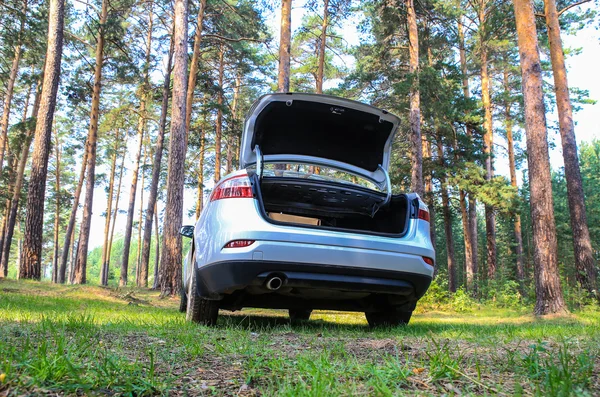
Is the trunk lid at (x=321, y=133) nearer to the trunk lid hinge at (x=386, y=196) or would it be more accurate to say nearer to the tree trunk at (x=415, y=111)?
the trunk lid hinge at (x=386, y=196)

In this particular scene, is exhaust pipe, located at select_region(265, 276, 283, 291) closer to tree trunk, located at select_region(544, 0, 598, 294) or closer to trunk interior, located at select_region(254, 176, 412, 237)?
trunk interior, located at select_region(254, 176, 412, 237)

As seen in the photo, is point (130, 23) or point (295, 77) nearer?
point (130, 23)

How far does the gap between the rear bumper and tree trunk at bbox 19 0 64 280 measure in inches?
340

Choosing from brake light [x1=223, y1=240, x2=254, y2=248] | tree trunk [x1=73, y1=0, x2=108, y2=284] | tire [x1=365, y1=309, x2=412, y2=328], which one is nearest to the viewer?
brake light [x1=223, y1=240, x2=254, y2=248]

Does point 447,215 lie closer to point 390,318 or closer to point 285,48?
point 285,48

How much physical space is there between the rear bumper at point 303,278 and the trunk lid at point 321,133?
4.16 ft

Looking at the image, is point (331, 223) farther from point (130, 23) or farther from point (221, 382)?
point (130, 23)

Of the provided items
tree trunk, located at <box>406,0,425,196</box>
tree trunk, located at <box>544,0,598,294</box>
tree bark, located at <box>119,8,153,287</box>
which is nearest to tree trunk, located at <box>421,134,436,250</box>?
tree trunk, located at <box>406,0,425,196</box>

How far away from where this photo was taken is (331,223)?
4.71 m

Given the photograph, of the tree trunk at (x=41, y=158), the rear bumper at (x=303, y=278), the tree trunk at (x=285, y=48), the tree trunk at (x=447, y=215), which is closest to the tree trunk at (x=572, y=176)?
the tree trunk at (x=447, y=215)

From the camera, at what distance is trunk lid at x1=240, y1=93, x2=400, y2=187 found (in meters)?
3.98

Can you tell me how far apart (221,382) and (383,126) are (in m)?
3.18

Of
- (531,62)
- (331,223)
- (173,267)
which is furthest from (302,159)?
(173,267)

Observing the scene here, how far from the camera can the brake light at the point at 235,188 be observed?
3361mm
